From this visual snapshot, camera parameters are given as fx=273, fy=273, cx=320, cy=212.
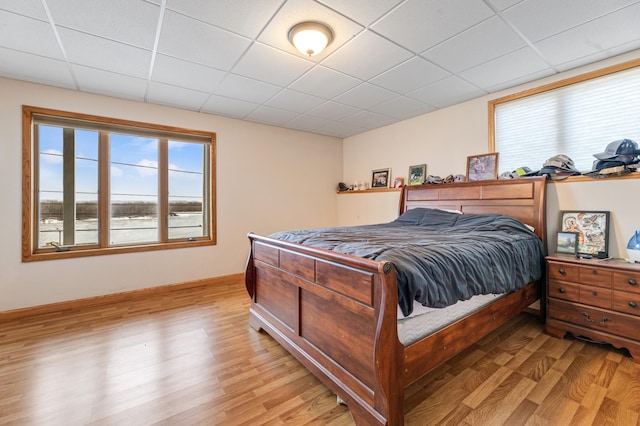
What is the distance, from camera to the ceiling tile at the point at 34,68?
241 cm

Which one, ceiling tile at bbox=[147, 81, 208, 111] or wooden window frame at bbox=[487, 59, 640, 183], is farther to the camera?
ceiling tile at bbox=[147, 81, 208, 111]

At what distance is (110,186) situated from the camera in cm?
345

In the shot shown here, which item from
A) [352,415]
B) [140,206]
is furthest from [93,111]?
[352,415]

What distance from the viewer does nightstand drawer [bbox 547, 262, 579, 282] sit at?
7.50 ft

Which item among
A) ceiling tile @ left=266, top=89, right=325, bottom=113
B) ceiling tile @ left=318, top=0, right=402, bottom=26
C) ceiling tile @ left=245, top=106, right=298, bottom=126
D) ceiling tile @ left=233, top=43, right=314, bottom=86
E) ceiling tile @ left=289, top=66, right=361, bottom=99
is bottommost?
ceiling tile @ left=318, top=0, right=402, bottom=26

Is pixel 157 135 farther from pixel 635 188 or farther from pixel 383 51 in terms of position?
pixel 635 188

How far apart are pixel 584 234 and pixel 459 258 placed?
69.5 inches

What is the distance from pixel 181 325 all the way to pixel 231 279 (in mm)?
1504

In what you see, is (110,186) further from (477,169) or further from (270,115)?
(477,169)

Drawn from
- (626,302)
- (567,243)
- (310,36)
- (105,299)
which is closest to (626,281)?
(626,302)

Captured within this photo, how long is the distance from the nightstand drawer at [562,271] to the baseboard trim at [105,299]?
377 cm

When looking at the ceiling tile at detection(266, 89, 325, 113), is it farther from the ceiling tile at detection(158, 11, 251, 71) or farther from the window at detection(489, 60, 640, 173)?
the window at detection(489, 60, 640, 173)

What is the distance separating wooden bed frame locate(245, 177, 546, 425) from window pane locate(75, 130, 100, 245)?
2.26 meters

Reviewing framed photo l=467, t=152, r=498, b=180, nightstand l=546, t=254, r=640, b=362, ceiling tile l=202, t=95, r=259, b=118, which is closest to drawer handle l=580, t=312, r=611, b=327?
nightstand l=546, t=254, r=640, b=362
